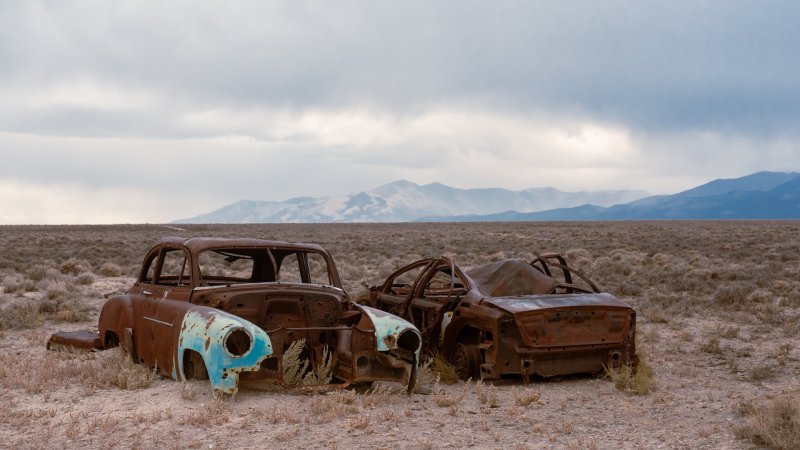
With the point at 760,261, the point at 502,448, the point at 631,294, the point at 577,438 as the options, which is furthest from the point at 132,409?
the point at 760,261

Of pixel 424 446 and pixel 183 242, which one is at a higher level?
pixel 183 242

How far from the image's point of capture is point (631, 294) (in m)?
17.7

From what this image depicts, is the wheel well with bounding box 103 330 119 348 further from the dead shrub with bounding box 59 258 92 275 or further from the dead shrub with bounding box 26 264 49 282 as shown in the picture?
the dead shrub with bounding box 59 258 92 275

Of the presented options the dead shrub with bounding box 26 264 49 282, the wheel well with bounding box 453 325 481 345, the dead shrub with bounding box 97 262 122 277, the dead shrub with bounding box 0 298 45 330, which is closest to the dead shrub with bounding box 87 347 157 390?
the wheel well with bounding box 453 325 481 345

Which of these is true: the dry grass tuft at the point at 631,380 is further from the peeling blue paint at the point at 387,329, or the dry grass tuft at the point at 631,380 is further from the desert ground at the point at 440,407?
the peeling blue paint at the point at 387,329

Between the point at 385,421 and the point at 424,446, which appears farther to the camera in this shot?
the point at 385,421

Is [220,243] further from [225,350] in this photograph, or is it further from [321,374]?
[321,374]

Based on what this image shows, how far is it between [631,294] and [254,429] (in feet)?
42.8

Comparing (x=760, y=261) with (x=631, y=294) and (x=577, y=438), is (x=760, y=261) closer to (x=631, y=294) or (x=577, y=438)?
(x=631, y=294)

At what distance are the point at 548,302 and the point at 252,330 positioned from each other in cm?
319

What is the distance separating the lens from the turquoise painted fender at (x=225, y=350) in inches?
277

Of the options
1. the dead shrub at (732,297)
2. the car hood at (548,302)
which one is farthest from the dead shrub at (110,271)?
the car hood at (548,302)

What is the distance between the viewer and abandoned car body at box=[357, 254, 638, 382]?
8141 mm

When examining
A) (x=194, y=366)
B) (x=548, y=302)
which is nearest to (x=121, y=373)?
(x=194, y=366)
